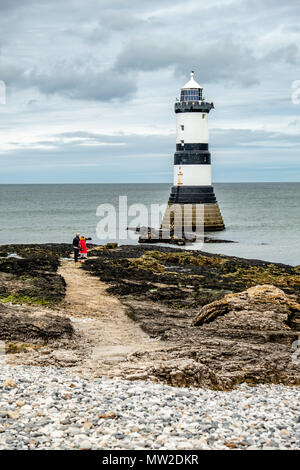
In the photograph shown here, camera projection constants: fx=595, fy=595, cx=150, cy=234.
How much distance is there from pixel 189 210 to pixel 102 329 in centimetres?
3980

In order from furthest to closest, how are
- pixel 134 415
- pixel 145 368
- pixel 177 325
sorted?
1. pixel 177 325
2. pixel 145 368
3. pixel 134 415

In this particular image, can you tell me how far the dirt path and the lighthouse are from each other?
31.3 meters

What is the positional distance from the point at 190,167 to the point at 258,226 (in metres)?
25.2

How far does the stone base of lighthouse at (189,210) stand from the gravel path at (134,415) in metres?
43.5

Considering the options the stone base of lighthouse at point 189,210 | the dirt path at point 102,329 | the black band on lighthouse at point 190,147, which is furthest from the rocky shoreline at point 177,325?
the stone base of lighthouse at point 189,210

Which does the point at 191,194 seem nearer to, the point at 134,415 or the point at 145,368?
the point at 145,368

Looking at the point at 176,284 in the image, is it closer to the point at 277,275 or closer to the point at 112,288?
the point at 112,288

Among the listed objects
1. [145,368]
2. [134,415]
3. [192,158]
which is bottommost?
[134,415]

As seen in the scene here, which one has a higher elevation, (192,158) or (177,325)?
(192,158)

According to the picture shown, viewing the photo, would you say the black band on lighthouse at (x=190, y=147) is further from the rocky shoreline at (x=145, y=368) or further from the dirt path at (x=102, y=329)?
the rocky shoreline at (x=145, y=368)

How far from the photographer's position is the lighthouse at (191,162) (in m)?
52.5

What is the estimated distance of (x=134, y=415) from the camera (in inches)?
356

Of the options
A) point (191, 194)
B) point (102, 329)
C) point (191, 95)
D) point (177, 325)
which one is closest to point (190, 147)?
point (191, 194)

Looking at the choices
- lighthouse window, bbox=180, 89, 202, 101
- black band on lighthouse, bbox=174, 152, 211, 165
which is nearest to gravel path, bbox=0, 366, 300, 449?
black band on lighthouse, bbox=174, 152, 211, 165
